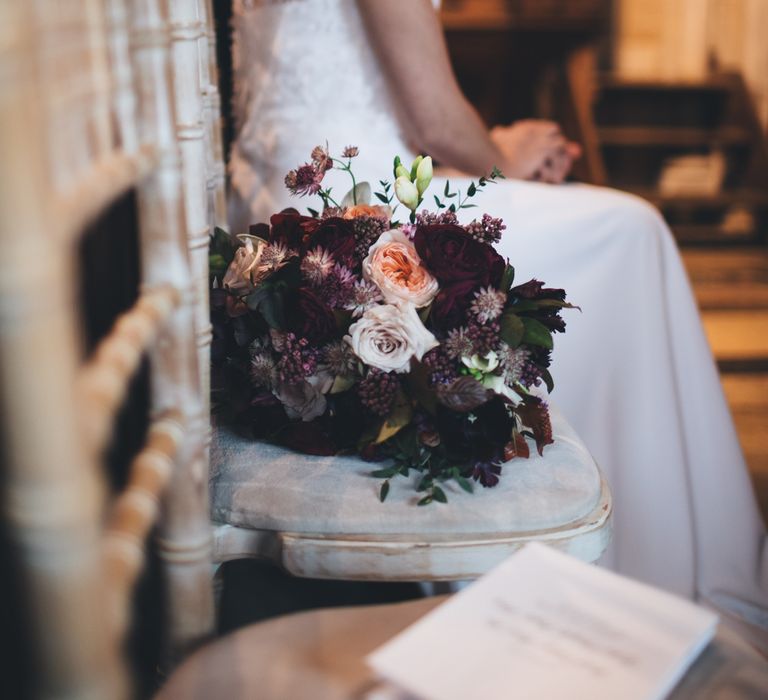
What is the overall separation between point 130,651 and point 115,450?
199 millimetres

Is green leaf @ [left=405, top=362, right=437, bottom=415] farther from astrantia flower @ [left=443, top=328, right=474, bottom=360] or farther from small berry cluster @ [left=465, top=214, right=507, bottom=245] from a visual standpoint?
small berry cluster @ [left=465, top=214, right=507, bottom=245]

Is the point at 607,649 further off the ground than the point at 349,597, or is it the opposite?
the point at 607,649

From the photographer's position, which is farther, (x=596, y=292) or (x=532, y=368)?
(x=596, y=292)

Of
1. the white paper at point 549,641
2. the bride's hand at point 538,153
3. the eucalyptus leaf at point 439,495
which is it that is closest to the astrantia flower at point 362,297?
the eucalyptus leaf at point 439,495

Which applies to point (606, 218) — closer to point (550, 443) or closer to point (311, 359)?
point (550, 443)

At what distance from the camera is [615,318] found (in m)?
1.56

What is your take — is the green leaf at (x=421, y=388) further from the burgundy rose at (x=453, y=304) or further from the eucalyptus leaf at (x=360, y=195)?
the eucalyptus leaf at (x=360, y=195)

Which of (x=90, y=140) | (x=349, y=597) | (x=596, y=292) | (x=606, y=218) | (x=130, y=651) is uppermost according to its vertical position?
(x=90, y=140)

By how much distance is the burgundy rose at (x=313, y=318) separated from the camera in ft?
2.98

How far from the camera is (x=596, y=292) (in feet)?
5.09

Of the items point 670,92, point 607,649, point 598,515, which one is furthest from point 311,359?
point 670,92

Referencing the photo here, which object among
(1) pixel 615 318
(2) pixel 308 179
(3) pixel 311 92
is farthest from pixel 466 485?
(3) pixel 311 92

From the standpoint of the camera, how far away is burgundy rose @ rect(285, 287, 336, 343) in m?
0.91

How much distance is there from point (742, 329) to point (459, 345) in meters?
2.82
